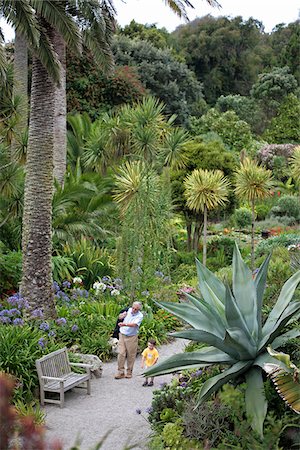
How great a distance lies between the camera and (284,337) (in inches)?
306

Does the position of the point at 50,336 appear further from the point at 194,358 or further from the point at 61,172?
the point at 61,172

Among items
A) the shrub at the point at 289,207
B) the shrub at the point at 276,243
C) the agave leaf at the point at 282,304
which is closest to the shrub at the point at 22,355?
the agave leaf at the point at 282,304

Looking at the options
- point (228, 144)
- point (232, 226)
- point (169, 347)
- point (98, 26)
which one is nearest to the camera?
point (169, 347)

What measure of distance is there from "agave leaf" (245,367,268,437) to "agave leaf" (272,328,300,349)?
33 centimetres

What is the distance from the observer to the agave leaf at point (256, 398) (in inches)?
277

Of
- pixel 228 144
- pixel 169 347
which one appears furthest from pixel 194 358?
pixel 228 144

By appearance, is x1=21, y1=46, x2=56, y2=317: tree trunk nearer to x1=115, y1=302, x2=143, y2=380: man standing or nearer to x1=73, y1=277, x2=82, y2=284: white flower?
x1=115, y1=302, x2=143, y2=380: man standing

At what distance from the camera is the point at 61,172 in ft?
68.1

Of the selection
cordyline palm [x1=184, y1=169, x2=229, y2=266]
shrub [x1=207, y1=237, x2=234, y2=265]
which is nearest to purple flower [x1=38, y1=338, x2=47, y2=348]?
cordyline palm [x1=184, y1=169, x2=229, y2=266]

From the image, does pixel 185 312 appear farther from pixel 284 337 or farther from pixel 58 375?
pixel 58 375

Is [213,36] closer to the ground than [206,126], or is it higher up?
higher up

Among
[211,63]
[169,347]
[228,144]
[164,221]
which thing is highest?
[211,63]

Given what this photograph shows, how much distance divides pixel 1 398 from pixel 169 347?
10795 millimetres

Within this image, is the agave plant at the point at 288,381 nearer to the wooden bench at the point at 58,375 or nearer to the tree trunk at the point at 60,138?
the wooden bench at the point at 58,375
